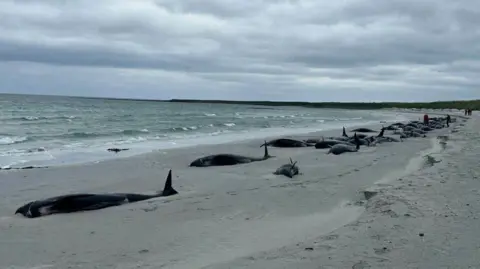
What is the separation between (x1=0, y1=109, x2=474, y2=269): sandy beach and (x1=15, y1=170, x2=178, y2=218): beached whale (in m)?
0.30

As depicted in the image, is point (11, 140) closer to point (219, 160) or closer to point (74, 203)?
point (219, 160)

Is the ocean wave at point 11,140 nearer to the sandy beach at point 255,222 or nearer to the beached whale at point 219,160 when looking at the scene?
the sandy beach at point 255,222

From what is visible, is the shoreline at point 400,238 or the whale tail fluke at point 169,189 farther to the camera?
the whale tail fluke at point 169,189

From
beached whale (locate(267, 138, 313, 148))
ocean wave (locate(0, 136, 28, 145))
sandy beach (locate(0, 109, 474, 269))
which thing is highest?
sandy beach (locate(0, 109, 474, 269))

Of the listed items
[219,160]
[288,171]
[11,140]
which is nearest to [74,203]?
[288,171]

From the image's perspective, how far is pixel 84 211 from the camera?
31.4 ft

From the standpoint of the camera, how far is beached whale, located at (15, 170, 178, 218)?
30.4 feet

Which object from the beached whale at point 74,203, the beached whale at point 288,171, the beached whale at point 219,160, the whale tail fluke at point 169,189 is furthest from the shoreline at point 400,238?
the beached whale at point 219,160

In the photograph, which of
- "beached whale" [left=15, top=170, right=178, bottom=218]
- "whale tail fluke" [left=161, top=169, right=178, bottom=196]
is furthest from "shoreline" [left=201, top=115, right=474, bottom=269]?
"beached whale" [left=15, top=170, right=178, bottom=218]

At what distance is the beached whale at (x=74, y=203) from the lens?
9273mm

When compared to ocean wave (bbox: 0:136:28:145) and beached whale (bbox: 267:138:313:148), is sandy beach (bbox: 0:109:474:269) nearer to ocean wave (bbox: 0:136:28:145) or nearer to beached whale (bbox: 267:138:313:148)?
beached whale (bbox: 267:138:313:148)

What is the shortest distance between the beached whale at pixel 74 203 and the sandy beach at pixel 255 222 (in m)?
0.30

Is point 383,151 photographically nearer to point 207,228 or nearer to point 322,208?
point 322,208

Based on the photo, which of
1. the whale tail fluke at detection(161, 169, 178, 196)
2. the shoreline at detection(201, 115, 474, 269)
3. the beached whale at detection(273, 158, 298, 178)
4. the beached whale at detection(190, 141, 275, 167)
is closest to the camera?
the shoreline at detection(201, 115, 474, 269)
